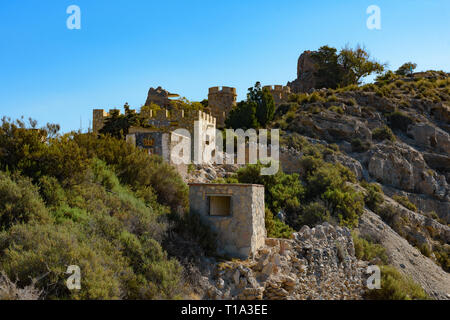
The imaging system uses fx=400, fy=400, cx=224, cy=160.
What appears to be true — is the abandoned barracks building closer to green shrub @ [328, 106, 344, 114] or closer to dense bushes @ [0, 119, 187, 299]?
dense bushes @ [0, 119, 187, 299]

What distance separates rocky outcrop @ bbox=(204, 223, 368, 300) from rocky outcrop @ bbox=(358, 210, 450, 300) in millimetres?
3962

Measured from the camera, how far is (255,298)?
27.6ft

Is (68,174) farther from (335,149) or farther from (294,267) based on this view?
(335,149)

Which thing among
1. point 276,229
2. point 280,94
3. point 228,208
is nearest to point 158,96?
point 280,94

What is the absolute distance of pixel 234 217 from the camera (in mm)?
9789

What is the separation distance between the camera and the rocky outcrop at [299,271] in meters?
8.51

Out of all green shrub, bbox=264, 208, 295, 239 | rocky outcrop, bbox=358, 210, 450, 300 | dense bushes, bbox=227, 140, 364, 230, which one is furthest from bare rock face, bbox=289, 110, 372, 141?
green shrub, bbox=264, 208, 295, 239

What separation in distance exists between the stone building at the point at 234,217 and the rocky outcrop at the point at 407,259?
8.48m

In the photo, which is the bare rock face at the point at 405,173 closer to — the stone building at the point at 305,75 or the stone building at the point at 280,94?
the stone building at the point at 280,94

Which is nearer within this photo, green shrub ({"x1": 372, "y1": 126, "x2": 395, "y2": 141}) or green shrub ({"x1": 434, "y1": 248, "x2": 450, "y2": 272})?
green shrub ({"x1": 434, "y1": 248, "x2": 450, "y2": 272})

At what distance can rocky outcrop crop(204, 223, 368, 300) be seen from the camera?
8508 millimetres

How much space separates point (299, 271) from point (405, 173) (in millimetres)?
18338

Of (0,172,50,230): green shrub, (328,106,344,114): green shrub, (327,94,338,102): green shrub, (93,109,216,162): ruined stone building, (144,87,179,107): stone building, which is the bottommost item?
(0,172,50,230): green shrub

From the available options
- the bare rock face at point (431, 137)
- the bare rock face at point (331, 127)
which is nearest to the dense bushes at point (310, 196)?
the bare rock face at point (331, 127)
